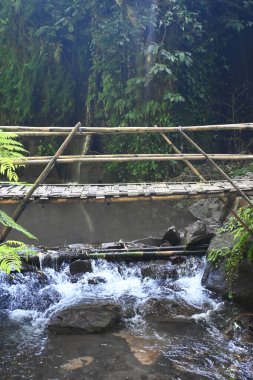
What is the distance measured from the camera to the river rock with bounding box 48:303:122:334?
4676 mm

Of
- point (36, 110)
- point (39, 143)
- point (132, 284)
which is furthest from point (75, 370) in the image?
point (36, 110)

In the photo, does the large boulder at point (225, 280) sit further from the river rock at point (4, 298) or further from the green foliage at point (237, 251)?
the river rock at point (4, 298)

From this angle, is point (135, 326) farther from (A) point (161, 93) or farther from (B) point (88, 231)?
(A) point (161, 93)

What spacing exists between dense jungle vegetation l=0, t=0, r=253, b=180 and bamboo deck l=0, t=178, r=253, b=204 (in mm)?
5666

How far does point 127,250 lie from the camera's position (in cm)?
637

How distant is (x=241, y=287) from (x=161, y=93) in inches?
273

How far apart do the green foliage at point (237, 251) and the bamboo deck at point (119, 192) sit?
564 millimetres

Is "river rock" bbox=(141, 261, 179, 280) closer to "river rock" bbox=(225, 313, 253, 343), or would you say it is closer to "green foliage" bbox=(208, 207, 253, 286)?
"green foliage" bbox=(208, 207, 253, 286)

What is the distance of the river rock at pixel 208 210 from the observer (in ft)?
28.4

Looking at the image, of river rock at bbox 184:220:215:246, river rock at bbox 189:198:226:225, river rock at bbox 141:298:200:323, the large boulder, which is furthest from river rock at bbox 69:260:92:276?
river rock at bbox 189:198:226:225

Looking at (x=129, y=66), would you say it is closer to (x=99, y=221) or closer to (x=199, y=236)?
(x=99, y=221)

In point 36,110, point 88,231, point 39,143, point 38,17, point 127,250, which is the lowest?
point 88,231

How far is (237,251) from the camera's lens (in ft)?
17.3

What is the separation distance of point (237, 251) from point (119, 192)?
187 centimetres
